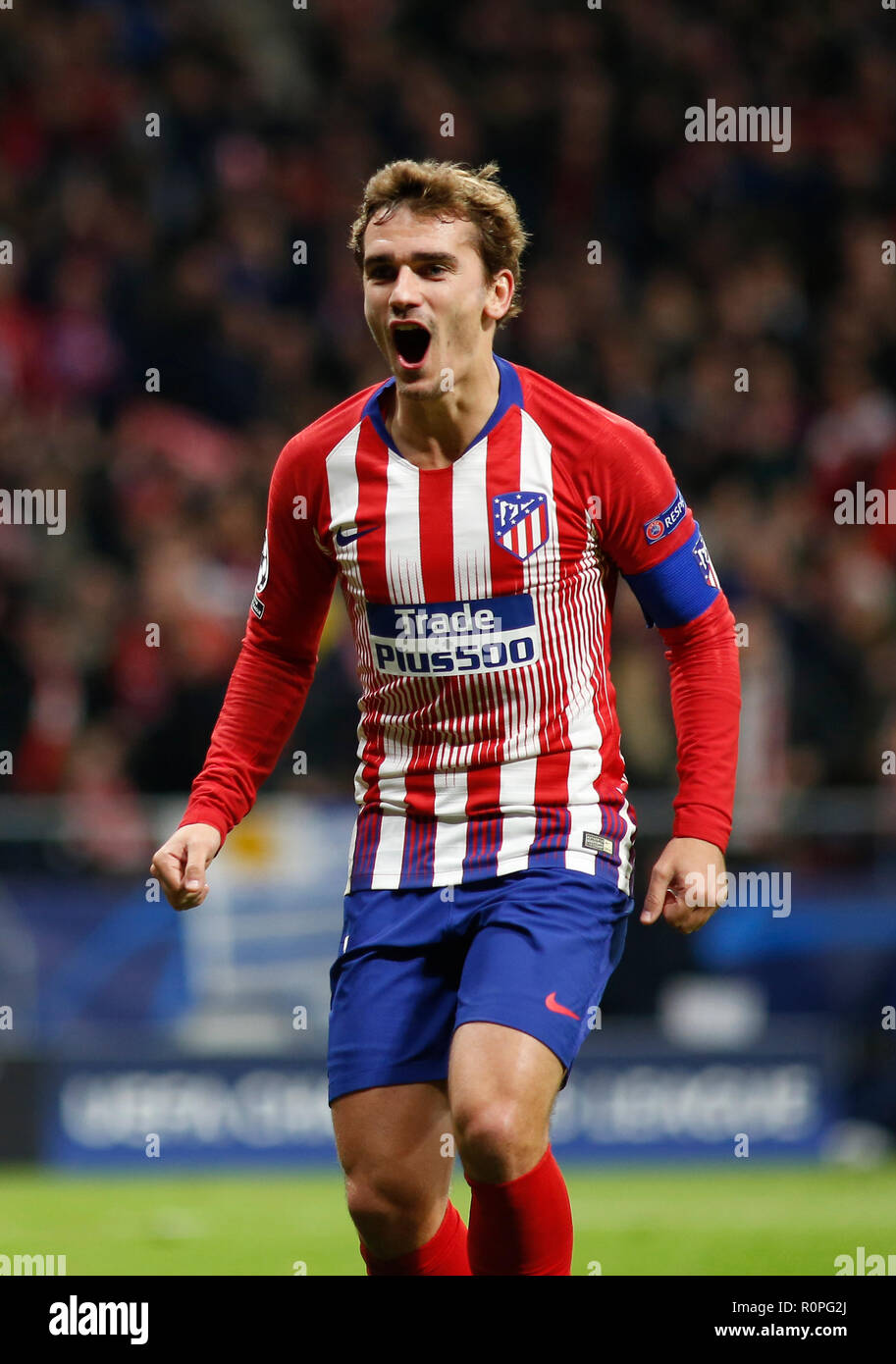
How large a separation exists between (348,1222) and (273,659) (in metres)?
3.17

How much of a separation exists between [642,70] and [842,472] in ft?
12.0

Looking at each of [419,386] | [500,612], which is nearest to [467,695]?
[500,612]

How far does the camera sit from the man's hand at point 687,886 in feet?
12.6

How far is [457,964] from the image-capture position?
13.0 ft

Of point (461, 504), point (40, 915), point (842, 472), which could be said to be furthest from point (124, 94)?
point (461, 504)

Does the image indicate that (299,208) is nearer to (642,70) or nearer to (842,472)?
(642,70)

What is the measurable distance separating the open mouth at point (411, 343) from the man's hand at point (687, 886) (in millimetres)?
1128

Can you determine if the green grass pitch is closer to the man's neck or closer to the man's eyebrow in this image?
the man's neck

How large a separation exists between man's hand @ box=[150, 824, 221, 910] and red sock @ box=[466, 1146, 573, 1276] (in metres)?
0.82

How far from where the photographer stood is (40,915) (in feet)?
26.7

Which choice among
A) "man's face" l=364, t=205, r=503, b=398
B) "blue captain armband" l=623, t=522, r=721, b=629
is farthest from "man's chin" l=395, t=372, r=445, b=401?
"blue captain armband" l=623, t=522, r=721, b=629

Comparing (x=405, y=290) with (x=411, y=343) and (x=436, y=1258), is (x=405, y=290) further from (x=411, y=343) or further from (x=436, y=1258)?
(x=436, y=1258)

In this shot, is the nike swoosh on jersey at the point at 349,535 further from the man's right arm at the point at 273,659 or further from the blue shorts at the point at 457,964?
the blue shorts at the point at 457,964

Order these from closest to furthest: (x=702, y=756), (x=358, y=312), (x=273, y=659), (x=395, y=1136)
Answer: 1. (x=395, y=1136)
2. (x=702, y=756)
3. (x=273, y=659)
4. (x=358, y=312)
